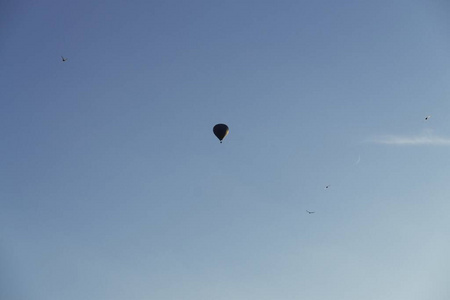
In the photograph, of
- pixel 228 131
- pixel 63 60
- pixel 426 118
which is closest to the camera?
pixel 426 118

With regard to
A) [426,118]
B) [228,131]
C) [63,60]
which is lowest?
[63,60]

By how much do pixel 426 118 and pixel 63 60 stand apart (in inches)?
2256

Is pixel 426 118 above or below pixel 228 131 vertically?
above

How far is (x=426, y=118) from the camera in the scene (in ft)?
207

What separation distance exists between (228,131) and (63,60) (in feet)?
96.4

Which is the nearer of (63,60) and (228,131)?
(63,60)

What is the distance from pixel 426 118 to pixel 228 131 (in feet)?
103

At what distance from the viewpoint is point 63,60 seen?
6731 centimetres

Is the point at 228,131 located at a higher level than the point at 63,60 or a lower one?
higher

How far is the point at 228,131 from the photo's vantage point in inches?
2872

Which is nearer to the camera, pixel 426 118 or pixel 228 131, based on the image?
pixel 426 118

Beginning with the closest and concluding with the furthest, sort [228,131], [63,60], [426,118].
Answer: [426,118] < [63,60] < [228,131]

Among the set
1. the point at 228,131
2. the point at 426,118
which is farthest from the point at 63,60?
the point at 426,118

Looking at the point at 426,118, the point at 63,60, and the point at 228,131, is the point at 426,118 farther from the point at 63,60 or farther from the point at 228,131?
the point at 63,60
